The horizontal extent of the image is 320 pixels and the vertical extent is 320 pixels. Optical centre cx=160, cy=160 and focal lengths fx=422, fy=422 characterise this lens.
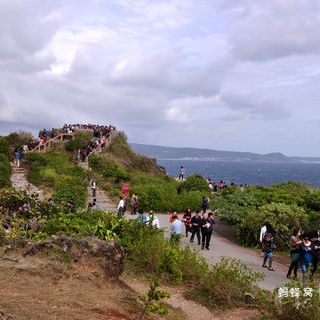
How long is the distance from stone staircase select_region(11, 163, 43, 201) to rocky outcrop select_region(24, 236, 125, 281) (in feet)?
47.3

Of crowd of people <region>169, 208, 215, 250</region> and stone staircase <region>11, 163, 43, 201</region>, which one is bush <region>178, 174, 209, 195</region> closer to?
stone staircase <region>11, 163, 43, 201</region>

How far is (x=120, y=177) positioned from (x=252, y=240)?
15879 millimetres

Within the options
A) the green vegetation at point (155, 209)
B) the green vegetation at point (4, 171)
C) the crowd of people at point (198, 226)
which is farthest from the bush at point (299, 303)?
the green vegetation at point (4, 171)

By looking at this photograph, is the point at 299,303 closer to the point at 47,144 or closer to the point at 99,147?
the point at 99,147

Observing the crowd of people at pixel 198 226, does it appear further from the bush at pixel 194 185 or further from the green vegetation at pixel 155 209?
the bush at pixel 194 185

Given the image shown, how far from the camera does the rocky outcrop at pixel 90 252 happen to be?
9750 mm

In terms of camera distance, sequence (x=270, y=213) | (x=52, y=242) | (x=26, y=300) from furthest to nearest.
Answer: (x=270, y=213), (x=52, y=242), (x=26, y=300)

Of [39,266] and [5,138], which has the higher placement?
[5,138]

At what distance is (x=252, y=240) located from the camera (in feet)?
58.0

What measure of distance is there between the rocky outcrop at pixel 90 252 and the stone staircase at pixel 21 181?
47.3 feet

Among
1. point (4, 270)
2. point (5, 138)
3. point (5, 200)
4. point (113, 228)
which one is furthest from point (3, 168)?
point (4, 270)

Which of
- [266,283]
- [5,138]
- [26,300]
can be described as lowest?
[266,283]

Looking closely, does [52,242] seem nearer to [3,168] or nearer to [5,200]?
[5,200]

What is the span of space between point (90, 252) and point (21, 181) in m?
19.5
